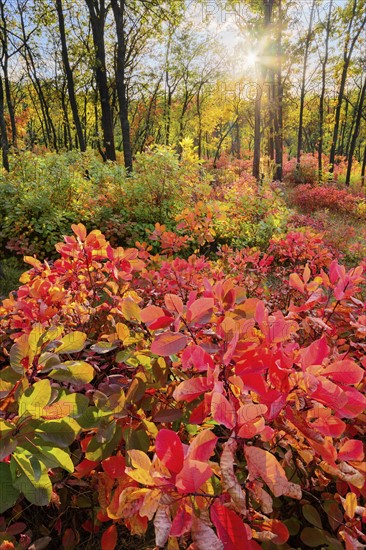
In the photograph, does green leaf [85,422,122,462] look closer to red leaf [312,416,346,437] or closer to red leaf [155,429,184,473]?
red leaf [155,429,184,473]

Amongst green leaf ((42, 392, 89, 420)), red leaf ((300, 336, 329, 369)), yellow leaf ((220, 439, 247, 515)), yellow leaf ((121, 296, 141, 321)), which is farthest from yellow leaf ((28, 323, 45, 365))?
red leaf ((300, 336, 329, 369))

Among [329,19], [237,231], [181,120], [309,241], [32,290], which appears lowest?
[237,231]

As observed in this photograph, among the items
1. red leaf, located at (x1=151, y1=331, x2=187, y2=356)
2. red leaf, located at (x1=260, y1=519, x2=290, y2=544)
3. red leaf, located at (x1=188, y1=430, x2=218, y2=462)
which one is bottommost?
red leaf, located at (x1=260, y1=519, x2=290, y2=544)

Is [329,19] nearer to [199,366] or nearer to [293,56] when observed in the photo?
[293,56]

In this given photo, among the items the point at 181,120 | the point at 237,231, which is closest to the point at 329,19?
the point at 181,120

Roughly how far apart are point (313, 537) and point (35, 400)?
29.0 inches

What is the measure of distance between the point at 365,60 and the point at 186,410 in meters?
22.3

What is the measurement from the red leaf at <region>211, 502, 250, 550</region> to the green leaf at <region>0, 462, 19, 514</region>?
397 millimetres

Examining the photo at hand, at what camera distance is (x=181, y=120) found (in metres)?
30.1

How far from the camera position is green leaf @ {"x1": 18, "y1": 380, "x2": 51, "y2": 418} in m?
0.65

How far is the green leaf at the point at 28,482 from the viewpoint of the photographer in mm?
617

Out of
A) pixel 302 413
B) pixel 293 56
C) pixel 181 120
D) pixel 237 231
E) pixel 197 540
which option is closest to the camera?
pixel 197 540

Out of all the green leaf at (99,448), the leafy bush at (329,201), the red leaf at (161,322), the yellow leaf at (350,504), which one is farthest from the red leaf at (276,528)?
the leafy bush at (329,201)

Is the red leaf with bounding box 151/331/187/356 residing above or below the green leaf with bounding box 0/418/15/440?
above
